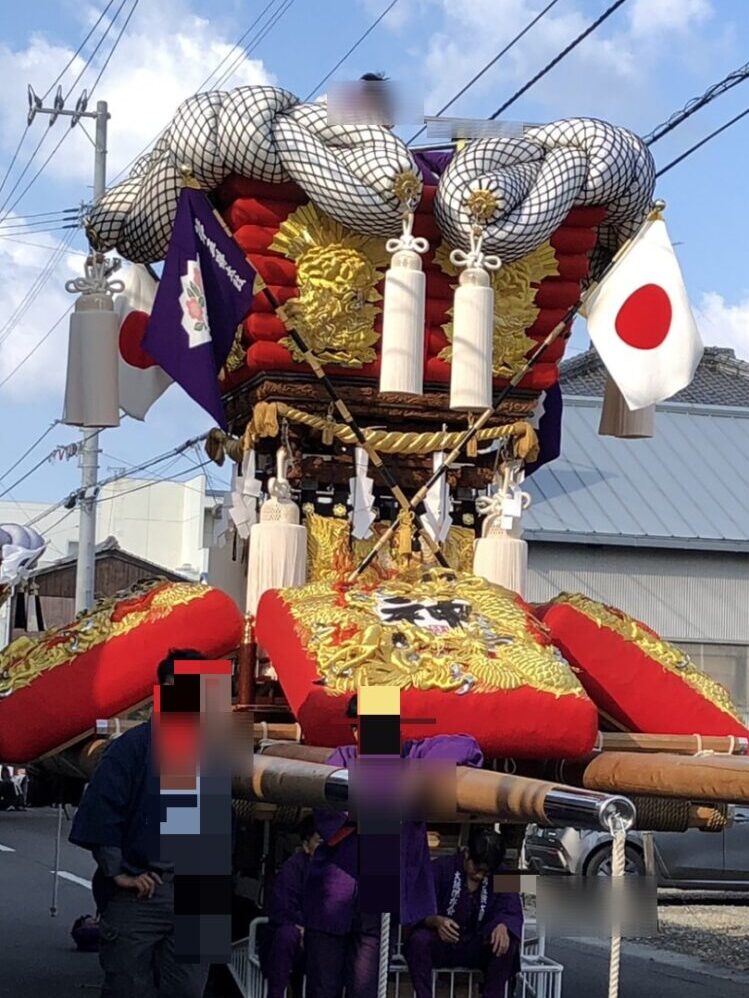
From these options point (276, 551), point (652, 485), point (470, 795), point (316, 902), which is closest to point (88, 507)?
point (652, 485)

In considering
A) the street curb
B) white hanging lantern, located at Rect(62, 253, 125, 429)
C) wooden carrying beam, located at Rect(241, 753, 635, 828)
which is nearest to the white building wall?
the street curb

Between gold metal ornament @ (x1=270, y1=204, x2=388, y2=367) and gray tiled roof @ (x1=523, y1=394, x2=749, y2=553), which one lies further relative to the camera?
gray tiled roof @ (x1=523, y1=394, x2=749, y2=553)

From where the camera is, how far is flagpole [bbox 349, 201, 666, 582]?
9.45 meters

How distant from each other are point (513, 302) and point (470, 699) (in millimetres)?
3234

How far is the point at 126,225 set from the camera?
10.5 m

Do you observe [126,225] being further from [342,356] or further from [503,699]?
[503,699]

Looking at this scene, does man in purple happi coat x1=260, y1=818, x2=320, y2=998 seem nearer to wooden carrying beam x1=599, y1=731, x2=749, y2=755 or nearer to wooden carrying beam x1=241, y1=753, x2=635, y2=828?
wooden carrying beam x1=241, y1=753, x2=635, y2=828

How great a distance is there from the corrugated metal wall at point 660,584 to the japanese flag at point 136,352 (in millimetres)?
13375

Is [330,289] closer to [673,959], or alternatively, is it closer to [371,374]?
[371,374]

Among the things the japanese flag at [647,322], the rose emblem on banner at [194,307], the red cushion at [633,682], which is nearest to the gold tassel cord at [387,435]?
the rose emblem on banner at [194,307]

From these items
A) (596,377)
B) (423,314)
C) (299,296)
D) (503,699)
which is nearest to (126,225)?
(299,296)

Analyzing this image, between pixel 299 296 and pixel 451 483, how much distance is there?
143cm

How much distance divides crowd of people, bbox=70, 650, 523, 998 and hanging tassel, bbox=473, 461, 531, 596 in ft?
7.08

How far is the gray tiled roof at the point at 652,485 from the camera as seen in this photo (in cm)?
2467
